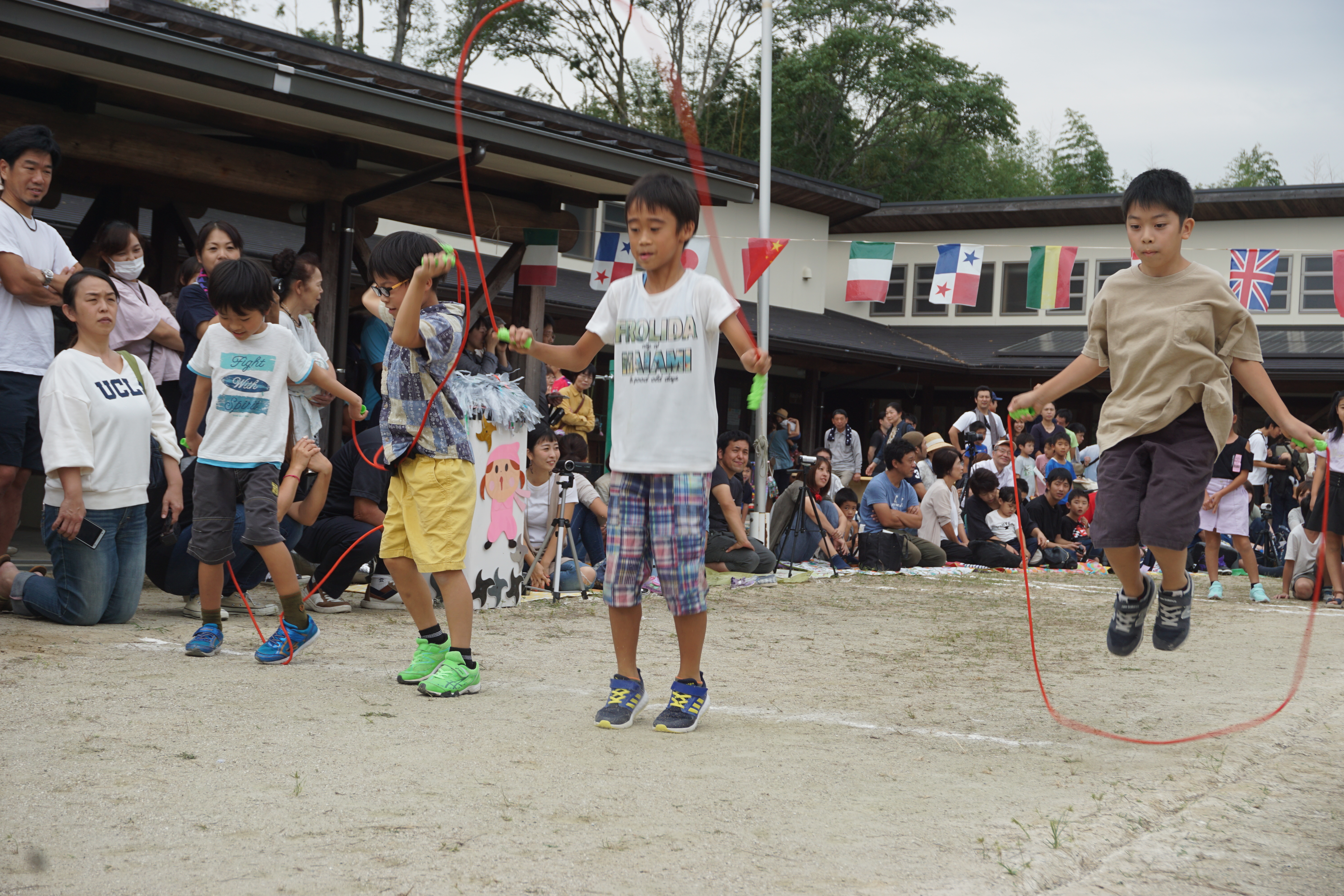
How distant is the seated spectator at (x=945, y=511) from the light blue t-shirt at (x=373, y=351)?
5.85 metres

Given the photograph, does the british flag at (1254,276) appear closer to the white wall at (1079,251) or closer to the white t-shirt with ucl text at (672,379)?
the white wall at (1079,251)

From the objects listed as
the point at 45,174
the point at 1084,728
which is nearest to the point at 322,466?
the point at 45,174

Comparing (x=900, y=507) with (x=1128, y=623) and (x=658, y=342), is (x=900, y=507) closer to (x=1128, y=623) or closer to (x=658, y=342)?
(x=1128, y=623)

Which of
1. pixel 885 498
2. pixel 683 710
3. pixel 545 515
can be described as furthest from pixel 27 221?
pixel 885 498

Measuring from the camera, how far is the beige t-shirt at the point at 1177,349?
4.16m

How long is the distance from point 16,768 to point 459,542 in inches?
69.1

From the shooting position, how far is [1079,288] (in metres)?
24.6

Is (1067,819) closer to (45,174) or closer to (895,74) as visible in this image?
→ (45,174)

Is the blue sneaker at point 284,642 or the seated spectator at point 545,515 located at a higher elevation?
the seated spectator at point 545,515

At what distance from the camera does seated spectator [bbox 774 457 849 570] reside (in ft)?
36.3

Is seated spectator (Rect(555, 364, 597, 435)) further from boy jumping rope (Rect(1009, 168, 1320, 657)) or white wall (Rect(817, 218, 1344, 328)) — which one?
white wall (Rect(817, 218, 1344, 328))

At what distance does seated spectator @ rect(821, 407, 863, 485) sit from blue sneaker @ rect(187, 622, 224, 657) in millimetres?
13744

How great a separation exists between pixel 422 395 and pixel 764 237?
27.2ft

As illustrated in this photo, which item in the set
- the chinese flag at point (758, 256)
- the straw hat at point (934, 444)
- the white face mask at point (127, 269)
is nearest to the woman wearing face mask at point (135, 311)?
the white face mask at point (127, 269)
